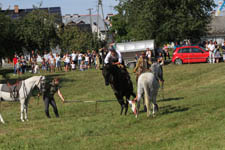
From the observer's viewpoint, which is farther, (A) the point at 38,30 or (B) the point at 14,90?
(A) the point at 38,30

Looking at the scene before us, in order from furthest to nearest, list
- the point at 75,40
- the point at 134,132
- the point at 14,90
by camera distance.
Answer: the point at 75,40 < the point at 14,90 < the point at 134,132

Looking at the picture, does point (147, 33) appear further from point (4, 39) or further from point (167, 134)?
point (167, 134)

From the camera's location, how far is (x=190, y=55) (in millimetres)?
39969

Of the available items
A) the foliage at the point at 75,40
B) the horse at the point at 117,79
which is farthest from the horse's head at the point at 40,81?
the foliage at the point at 75,40

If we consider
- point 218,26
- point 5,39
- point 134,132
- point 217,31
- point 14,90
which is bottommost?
point 134,132

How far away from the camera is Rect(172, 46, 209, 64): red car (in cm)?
3954

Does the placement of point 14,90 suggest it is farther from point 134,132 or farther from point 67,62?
point 67,62

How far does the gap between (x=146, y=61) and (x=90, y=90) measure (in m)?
13.5

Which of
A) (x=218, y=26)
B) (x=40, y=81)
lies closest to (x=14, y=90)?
(x=40, y=81)

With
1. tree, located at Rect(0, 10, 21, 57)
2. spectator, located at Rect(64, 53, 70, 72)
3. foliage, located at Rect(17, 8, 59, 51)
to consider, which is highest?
foliage, located at Rect(17, 8, 59, 51)

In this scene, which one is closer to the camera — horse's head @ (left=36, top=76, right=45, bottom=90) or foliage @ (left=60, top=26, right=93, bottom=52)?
horse's head @ (left=36, top=76, right=45, bottom=90)

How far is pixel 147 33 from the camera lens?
56000mm

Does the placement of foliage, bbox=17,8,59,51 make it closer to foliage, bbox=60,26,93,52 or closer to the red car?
foliage, bbox=60,26,93,52

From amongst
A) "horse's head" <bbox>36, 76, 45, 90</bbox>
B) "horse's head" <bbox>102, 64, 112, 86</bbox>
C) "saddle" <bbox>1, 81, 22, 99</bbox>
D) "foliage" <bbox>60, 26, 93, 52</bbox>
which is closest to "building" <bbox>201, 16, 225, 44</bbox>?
"foliage" <bbox>60, 26, 93, 52</bbox>
